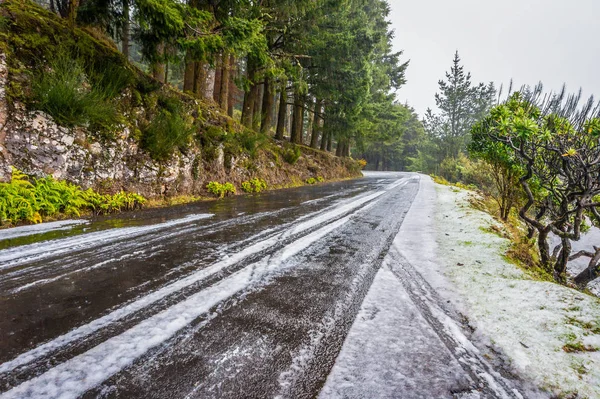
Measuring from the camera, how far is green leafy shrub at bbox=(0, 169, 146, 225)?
3.70 m

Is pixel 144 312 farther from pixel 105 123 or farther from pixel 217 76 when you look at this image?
pixel 217 76

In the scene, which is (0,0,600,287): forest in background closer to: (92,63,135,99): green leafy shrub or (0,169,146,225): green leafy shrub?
(92,63,135,99): green leafy shrub

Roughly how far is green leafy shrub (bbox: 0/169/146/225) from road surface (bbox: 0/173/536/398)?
536 millimetres

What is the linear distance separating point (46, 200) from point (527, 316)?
→ 586cm

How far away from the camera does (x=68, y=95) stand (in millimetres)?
4633

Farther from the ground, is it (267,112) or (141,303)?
(267,112)

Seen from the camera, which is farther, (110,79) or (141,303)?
(110,79)

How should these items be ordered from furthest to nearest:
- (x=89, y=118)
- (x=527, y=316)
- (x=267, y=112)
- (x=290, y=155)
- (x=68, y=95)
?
(x=267, y=112), (x=290, y=155), (x=89, y=118), (x=68, y=95), (x=527, y=316)

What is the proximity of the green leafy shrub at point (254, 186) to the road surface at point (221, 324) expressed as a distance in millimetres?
5653

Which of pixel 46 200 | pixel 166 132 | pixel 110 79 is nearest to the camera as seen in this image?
pixel 46 200

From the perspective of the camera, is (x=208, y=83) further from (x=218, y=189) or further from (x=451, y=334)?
(x=451, y=334)

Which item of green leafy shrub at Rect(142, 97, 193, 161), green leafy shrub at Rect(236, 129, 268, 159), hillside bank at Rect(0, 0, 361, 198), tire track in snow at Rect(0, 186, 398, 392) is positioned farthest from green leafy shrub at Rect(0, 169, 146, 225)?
green leafy shrub at Rect(236, 129, 268, 159)

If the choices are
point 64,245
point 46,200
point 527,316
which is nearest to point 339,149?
point 46,200

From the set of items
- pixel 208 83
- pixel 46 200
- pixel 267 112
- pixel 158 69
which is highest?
pixel 158 69
